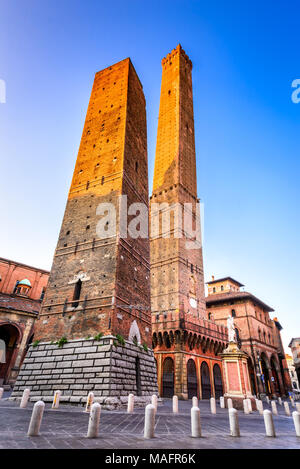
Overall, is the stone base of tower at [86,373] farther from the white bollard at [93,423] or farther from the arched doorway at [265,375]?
the arched doorway at [265,375]

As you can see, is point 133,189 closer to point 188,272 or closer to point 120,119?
point 120,119

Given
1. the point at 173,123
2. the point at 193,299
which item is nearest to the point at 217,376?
the point at 193,299

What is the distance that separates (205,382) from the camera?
24297 mm

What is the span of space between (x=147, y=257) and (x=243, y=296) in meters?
20.1

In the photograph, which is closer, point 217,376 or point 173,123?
point 217,376

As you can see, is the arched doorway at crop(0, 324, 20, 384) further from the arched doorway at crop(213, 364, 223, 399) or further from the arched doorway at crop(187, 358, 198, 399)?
the arched doorway at crop(213, 364, 223, 399)

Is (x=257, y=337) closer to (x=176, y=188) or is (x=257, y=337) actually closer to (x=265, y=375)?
(x=265, y=375)

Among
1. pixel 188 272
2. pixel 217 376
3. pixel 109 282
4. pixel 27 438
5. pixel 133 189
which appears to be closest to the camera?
pixel 27 438

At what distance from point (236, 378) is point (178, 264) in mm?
14994

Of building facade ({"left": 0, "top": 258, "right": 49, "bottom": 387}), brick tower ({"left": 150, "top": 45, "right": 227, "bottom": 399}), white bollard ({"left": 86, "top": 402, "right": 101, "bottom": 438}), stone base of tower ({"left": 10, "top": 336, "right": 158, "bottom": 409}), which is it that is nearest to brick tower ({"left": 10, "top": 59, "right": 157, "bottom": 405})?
stone base of tower ({"left": 10, "top": 336, "right": 158, "bottom": 409})

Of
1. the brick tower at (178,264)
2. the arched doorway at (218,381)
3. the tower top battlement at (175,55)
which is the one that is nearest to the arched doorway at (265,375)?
the arched doorway at (218,381)

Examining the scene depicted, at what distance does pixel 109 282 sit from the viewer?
1291 centimetres
